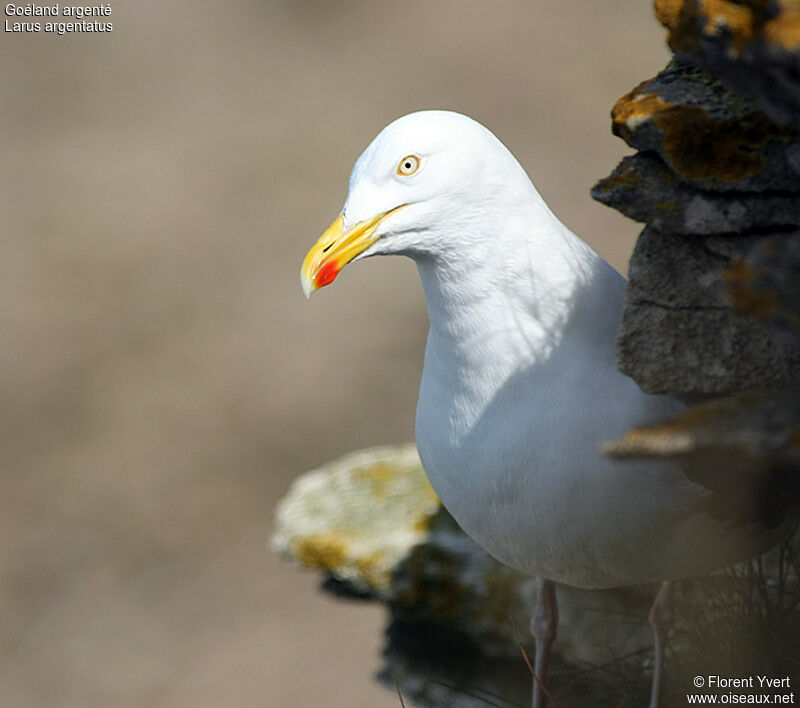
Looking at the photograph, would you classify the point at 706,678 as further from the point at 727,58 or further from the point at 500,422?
the point at 727,58

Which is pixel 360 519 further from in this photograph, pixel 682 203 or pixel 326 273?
pixel 682 203

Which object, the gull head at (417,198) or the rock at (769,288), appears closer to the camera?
the rock at (769,288)

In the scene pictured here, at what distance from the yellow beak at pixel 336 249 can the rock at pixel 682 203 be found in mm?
629

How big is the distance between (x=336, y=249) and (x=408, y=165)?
1.02 ft

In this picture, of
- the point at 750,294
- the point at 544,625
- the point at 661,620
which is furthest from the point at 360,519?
the point at 750,294

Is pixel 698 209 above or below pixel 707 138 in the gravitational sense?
below

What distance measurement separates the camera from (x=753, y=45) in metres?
2.09

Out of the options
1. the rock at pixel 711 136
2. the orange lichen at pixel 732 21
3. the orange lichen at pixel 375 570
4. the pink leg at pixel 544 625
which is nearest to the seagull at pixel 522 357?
the rock at pixel 711 136

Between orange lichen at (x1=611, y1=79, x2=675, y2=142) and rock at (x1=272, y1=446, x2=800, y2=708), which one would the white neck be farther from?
rock at (x1=272, y1=446, x2=800, y2=708)

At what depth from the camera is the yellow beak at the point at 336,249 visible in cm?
302

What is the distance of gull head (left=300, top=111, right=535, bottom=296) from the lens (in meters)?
3.02

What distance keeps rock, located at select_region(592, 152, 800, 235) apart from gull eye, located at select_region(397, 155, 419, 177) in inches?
20.3

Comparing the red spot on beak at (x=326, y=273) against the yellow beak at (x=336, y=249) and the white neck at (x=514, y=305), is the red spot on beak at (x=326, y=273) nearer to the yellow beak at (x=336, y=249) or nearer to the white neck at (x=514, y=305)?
the yellow beak at (x=336, y=249)

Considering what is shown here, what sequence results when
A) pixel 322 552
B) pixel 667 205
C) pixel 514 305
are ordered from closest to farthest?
pixel 667 205 → pixel 514 305 → pixel 322 552
